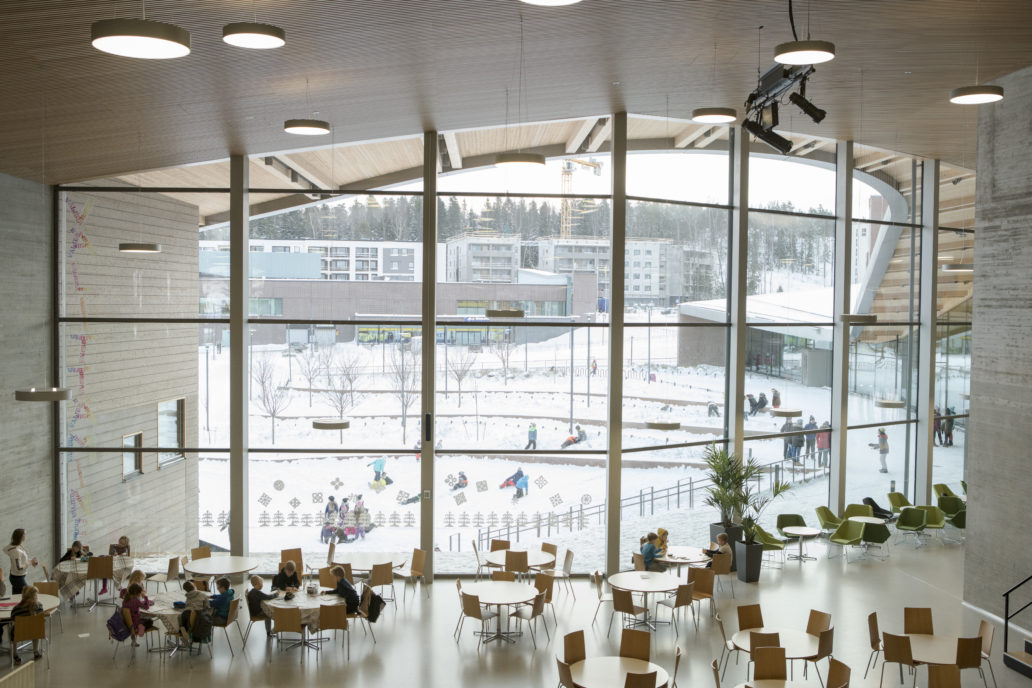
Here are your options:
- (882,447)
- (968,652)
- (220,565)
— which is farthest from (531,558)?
(882,447)

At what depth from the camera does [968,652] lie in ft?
25.0

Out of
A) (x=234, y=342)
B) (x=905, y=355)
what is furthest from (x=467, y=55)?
(x=905, y=355)

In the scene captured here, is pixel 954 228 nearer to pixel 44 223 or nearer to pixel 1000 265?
pixel 1000 265

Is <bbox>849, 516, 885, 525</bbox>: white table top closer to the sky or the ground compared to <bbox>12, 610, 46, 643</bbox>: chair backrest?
closer to the sky

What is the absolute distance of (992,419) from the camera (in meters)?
10.3

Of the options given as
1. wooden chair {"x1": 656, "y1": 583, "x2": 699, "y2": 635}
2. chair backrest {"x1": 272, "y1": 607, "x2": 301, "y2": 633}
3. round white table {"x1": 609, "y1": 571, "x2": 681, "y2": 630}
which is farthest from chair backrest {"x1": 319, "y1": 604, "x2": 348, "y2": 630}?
wooden chair {"x1": 656, "y1": 583, "x2": 699, "y2": 635}

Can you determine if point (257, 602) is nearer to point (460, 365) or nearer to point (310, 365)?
point (310, 365)

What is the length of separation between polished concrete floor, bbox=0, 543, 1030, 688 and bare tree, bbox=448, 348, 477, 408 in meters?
2.81

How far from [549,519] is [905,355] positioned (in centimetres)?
735

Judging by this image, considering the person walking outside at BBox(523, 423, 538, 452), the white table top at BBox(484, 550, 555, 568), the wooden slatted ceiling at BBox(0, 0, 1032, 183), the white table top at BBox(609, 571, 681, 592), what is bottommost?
the white table top at BBox(484, 550, 555, 568)

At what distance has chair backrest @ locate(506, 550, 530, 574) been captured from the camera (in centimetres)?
1107

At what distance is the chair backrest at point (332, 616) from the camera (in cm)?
909

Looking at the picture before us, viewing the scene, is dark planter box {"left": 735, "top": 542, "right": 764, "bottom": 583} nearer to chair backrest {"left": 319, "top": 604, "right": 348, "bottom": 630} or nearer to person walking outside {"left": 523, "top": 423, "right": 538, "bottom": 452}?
person walking outside {"left": 523, "top": 423, "right": 538, "bottom": 452}

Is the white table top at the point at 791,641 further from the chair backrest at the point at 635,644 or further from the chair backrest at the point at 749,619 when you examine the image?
the chair backrest at the point at 635,644
